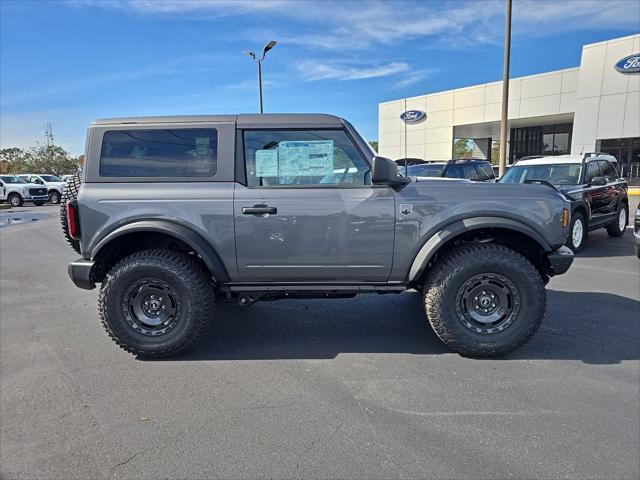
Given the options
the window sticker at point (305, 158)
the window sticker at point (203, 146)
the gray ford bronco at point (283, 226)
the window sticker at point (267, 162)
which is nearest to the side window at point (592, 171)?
the gray ford bronco at point (283, 226)

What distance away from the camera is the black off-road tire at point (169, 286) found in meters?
3.56

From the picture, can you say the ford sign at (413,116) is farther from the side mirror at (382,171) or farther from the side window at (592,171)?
the side mirror at (382,171)

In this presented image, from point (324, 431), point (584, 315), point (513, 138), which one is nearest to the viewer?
point (324, 431)

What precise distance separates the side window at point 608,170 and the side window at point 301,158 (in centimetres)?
801

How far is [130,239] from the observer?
3.74 meters

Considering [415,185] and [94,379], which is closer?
[94,379]

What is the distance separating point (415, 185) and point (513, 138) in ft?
114

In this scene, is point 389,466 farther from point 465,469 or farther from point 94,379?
point 94,379

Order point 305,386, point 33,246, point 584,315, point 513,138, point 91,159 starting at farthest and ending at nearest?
point 513,138 → point 33,246 → point 584,315 → point 91,159 → point 305,386

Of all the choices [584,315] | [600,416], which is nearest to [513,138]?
[584,315]

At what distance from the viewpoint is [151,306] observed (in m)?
3.70

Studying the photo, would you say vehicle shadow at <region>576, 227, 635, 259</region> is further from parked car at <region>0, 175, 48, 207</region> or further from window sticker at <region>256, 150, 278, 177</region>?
parked car at <region>0, 175, 48, 207</region>

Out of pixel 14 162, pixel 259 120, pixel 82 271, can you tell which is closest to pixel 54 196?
pixel 82 271

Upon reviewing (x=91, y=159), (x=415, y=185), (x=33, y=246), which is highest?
(x=91, y=159)
